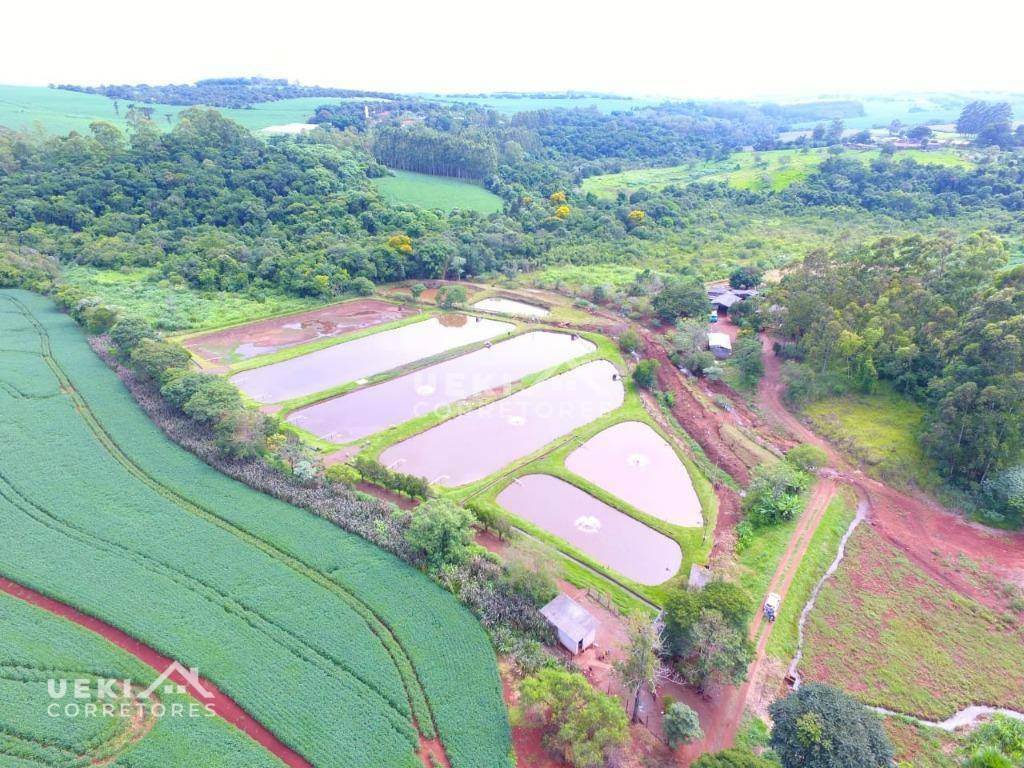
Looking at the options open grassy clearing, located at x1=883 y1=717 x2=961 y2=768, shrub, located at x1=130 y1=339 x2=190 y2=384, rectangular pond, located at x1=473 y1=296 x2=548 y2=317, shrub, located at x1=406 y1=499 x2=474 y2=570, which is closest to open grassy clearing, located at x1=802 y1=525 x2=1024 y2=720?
open grassy clearing, located at x1=883 y1=717 x2=961 y2=768

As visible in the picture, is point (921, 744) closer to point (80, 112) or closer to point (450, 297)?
point (450, 297)

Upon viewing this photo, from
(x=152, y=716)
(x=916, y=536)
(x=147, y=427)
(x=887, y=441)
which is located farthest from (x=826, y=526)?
(x=147, y=427)

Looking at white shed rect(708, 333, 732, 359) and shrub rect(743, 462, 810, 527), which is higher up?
white shed rect(708, 333, 732, 359)

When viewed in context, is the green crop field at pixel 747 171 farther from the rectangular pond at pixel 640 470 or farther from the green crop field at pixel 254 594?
the green crop field at pixel 254 594

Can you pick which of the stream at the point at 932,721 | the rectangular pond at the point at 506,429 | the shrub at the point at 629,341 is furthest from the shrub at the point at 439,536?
the shrub at the point at 629,341

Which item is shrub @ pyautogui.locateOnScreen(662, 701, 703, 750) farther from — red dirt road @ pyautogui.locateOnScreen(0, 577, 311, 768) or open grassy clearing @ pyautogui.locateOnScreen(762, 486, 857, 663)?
red dirt road @ pyautogui.locateOnScreen(0, 577, 311, 768)

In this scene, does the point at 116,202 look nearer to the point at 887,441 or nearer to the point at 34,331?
the point at 34,331

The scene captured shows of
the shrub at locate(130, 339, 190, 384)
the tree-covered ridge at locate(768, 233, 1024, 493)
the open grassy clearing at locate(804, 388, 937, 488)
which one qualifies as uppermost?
the tree-covered ridge at locate(768, 233, 1024, 493)
